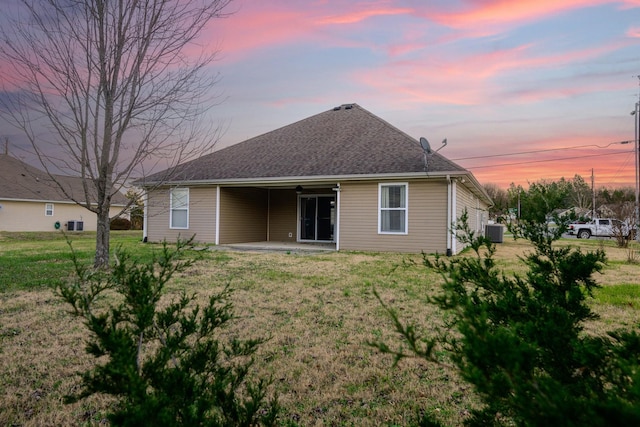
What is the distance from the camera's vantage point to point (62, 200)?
91.9 ft

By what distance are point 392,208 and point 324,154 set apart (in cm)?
385

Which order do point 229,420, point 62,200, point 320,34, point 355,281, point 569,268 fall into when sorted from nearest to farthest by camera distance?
point 229,420
point 569,268
point 355,281
point 320,34
point 62,200

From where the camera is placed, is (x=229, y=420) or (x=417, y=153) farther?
(x=417, y=153)

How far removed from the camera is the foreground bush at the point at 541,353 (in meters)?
0.97

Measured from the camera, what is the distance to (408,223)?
12945 millimetres

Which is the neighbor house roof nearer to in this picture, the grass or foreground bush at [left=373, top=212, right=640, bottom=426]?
the grass

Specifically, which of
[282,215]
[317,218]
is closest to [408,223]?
[317,218]

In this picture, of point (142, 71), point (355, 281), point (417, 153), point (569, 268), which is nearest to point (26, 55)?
point (142, 71)

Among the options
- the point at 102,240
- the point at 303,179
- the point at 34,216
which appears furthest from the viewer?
the point at 34,216

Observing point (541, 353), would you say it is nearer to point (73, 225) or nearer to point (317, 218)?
point (317, 218)

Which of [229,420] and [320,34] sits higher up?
[320,34]

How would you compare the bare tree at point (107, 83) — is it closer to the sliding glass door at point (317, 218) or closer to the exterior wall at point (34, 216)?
the sliding glass door at point (317, 218)

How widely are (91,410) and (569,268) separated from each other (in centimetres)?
319

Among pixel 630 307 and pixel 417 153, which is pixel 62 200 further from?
pixel 630 307
